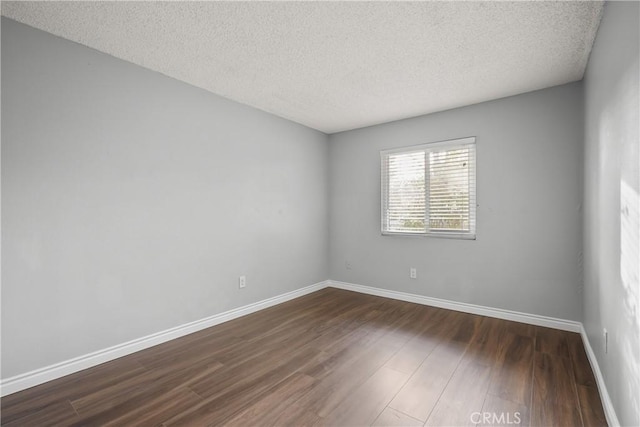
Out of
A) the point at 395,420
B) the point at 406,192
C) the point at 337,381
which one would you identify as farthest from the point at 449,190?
the point at 395,420

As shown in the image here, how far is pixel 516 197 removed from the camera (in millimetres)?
3229

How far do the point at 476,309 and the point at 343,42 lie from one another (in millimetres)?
3193

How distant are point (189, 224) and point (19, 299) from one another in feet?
4.27

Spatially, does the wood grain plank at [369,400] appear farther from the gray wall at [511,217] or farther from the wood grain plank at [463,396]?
the gray wall at [511,217]

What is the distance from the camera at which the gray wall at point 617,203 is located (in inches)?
49.9

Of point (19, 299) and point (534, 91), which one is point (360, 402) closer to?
point (19, 299)

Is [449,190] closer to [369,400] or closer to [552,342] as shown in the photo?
[552,342]

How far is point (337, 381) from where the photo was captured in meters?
2.07

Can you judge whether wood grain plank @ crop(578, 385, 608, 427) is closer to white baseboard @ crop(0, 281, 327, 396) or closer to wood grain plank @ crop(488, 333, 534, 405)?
wood grain plank @ crop(488, 333, 534, 405)

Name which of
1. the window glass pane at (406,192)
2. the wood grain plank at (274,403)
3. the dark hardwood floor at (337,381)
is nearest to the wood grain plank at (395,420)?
the dark hardwood floor at (337,381)

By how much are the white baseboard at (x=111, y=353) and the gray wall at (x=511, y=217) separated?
209 centimetres

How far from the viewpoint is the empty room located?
1810 millimetres

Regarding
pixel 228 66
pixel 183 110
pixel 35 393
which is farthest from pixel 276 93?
pixel 35 393

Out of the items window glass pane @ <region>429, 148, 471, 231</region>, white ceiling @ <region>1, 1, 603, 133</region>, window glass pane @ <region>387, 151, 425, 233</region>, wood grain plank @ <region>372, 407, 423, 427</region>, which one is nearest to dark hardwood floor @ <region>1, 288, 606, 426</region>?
wood grain plank @ <region>372, 407, 423, 427</region>
